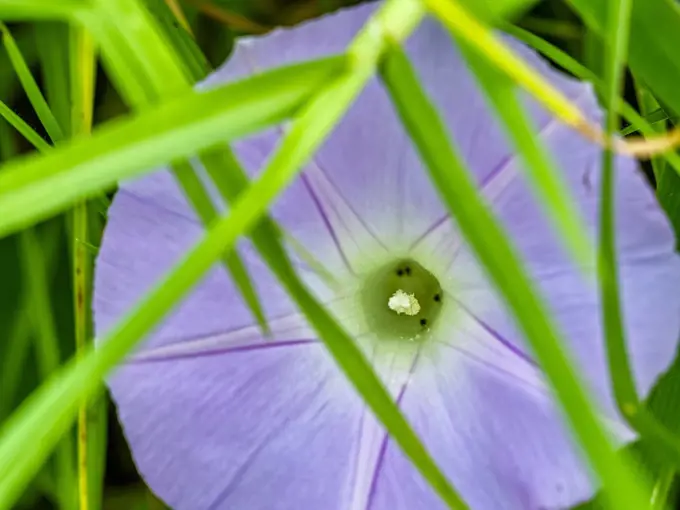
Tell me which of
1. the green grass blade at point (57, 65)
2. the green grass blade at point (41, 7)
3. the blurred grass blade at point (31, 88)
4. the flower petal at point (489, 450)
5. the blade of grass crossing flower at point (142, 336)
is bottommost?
the flower petal at point (489, 450)

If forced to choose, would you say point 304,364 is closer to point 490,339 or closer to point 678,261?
point 490,339

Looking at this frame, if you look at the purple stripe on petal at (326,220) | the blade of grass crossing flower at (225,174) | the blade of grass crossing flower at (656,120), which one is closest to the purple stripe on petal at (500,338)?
the purple stripe on petal at (326,220)

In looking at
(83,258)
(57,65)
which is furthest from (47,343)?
(57,65)

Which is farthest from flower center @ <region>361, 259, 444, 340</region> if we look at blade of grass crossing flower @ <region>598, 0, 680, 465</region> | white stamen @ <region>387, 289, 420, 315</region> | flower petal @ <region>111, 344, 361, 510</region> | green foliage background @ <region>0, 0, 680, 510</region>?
blade of grass crossing flower @ <region>598, 0, 680, 465</region>

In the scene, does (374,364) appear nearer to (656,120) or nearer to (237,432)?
(237,432)

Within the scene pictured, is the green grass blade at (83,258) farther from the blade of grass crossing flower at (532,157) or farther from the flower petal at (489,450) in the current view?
the blade of grass crossing flower at (532,157)

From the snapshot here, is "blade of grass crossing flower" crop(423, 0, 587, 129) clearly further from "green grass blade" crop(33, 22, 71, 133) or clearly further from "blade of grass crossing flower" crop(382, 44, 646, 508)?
"green grass blade" crop(33, 22, 71, 133)
